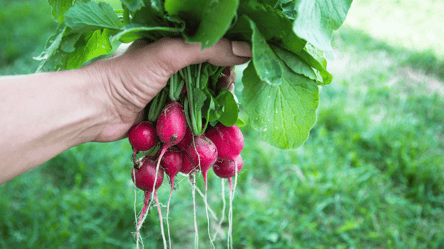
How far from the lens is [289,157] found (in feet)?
8.42

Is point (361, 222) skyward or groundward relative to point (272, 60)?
groundward

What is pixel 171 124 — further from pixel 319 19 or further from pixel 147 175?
pixel 319 19

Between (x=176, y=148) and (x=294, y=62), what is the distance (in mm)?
575

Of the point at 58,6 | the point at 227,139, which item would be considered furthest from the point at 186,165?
the point at 58,6

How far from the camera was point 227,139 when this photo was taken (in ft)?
4.09

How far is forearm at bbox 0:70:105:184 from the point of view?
0.99m

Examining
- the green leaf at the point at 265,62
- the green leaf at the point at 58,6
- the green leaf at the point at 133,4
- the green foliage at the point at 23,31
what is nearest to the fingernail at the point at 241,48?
the green leaf at the point at 265,62

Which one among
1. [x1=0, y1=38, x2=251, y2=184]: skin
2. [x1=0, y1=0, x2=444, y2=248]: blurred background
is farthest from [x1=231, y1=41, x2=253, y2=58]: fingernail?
[x1=0, y1=0, x2=444, y2=248]: blurred background

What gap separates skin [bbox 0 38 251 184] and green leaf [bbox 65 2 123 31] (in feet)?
0.52

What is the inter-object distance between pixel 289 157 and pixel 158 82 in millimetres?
1685

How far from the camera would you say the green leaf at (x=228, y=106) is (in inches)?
43.1

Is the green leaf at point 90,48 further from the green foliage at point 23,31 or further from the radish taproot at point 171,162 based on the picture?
the green foliage at point 23,31

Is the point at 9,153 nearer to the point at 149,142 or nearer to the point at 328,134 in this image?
the point at 149,142

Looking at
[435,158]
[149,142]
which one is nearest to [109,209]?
[149,142]
